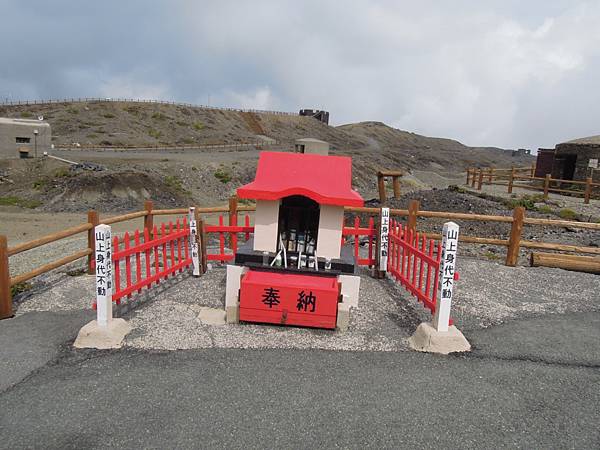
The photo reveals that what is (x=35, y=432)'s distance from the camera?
3.76m

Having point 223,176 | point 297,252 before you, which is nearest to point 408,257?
point 297,252

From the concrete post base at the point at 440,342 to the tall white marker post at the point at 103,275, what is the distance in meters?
3.90

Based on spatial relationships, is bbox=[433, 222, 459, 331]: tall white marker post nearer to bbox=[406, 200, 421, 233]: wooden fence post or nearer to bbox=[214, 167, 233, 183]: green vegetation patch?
bbox=[406, 200, 421, 233]: wooden fence post

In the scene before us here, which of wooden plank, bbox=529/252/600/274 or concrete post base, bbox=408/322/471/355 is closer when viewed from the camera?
concrete post base, bbox=408/322/471/355

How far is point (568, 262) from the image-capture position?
9758mm

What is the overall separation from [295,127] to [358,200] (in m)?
84.9

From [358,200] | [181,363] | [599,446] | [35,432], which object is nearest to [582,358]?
[599,446]

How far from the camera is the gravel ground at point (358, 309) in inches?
226

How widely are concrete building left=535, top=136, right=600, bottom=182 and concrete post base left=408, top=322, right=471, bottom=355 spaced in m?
26.5

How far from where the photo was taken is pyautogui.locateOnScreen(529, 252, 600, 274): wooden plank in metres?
9.59

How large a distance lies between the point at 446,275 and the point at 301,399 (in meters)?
2.49

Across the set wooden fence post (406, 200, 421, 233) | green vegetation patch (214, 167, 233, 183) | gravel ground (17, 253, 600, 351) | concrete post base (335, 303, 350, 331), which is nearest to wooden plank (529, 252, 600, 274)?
gravel ground (17, 253, 600, 351)

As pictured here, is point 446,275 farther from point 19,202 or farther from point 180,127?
point 180,127

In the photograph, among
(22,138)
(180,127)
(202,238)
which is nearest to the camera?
(202,238)
